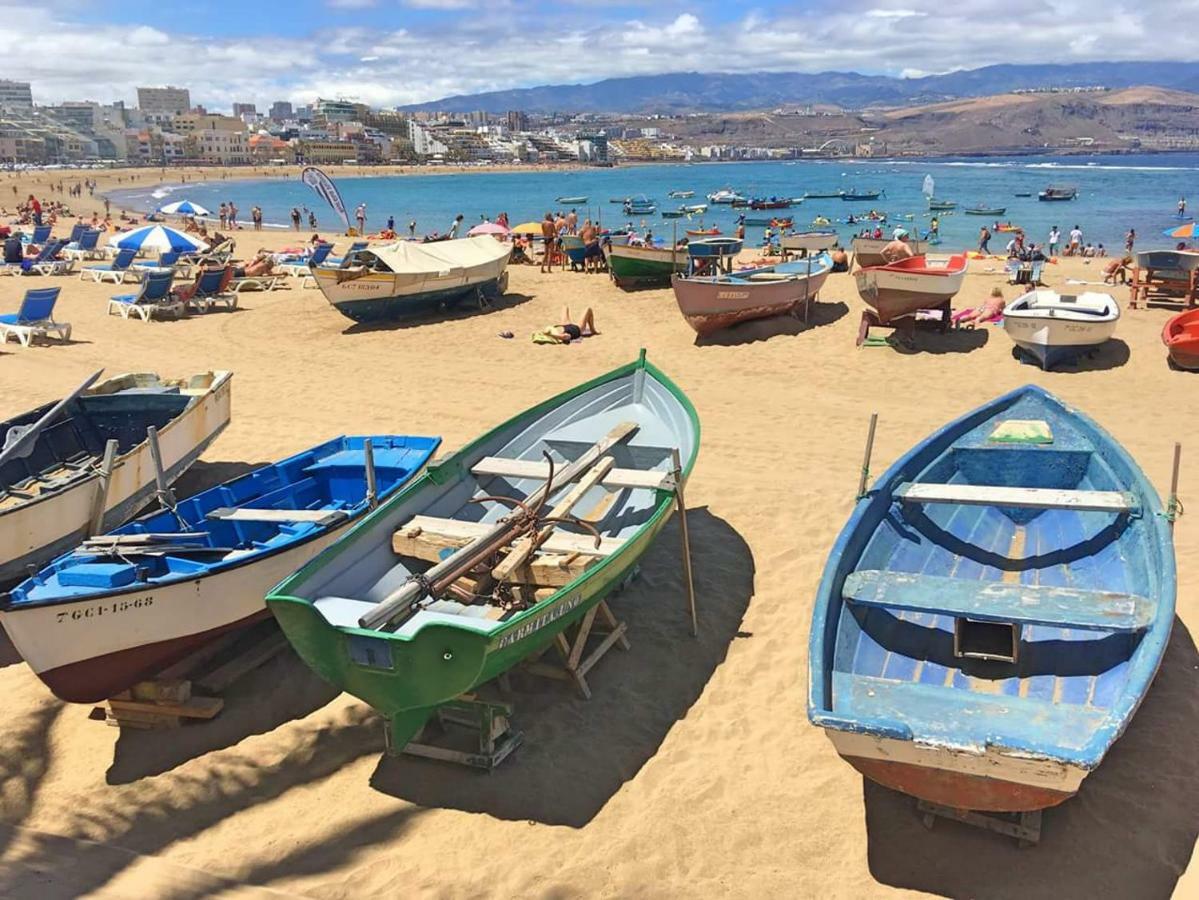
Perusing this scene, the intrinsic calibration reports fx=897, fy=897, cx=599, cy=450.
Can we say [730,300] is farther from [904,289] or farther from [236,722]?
[236,722]

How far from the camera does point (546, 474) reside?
7.38 m

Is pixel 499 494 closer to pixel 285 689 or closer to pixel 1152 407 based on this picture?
pixel 285 689

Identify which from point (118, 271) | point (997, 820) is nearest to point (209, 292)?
point (118, 271)

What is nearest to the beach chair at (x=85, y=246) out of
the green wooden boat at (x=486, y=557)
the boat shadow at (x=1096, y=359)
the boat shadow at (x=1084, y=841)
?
the green wooden boat at (x=486, y=557)

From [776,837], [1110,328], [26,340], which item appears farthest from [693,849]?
[26,340]

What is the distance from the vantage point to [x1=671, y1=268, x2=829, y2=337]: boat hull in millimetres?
15812

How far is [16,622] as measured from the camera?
18.3 feet

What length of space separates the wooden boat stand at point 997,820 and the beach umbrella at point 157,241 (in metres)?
24.8

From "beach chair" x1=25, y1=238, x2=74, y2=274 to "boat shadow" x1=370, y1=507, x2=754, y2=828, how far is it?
993 inches

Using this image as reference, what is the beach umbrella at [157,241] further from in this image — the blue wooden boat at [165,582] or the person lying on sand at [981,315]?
the person lying on sand at [981,315]

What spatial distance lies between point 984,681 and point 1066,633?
2.20ft

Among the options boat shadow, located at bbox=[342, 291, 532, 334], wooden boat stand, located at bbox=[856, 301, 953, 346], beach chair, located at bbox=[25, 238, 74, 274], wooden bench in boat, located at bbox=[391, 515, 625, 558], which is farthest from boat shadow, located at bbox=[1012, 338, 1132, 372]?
beach chair, located at bbox=[25, 238, 74, 274]

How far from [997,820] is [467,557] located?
362cm

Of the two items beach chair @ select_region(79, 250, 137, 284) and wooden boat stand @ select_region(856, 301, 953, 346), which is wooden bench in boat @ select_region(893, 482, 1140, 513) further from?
beach chair @ select_region(79, 250, 137, 284)
